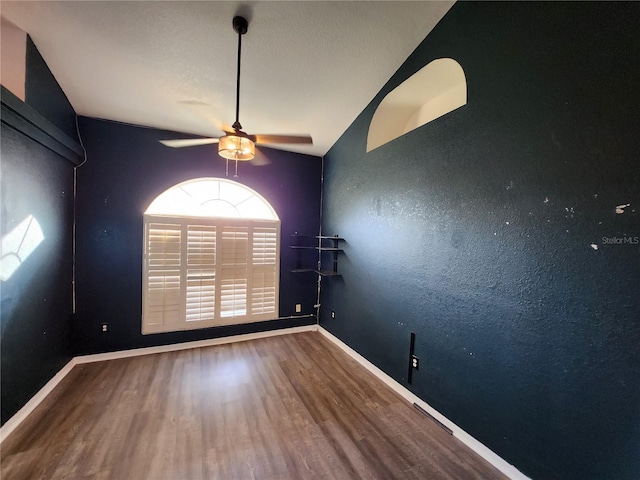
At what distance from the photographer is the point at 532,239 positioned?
1507 millimetres

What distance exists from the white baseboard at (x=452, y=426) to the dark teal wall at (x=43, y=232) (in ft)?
10.0

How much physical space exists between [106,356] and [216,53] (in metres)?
3.53

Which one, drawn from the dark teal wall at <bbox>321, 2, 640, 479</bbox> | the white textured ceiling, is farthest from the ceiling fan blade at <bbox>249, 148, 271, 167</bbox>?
the dark teal wall at <bbox>321, 2, 640, 479</bbox>

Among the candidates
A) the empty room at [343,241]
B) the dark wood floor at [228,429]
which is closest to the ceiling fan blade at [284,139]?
the empty room at [343,241]

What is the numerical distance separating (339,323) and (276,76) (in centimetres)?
310

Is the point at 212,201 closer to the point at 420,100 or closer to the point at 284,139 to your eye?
the point at 284,139

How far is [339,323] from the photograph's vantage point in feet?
11.6

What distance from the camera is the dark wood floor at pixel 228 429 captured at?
159 cm

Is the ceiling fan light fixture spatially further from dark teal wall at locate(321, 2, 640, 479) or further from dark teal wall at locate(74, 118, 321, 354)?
dark teal wall at locate(74, 118, 321, 354)

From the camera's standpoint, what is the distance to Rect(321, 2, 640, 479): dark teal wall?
120 centimetres

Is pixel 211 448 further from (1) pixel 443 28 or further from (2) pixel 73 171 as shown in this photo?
(1) pixel 443 28

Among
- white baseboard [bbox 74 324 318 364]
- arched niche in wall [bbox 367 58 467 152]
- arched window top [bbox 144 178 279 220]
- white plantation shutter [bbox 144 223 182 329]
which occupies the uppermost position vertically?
arched niche in wall [bbox 367 58 467 152]

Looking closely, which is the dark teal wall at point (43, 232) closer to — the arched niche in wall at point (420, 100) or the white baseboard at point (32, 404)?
the white baseboard at point (32, 404)

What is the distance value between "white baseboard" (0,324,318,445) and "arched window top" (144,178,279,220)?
5.71 feet
